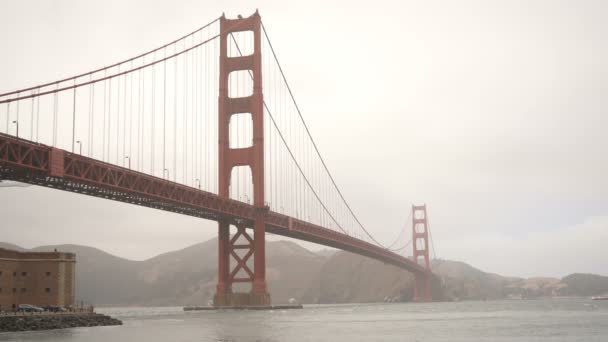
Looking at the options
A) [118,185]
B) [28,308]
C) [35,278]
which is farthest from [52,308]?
[118,185]

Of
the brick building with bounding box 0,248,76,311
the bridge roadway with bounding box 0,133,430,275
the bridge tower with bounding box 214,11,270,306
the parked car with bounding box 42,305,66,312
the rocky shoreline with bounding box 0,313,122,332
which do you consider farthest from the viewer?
the bridge tower with bounding box 214,11,270,306

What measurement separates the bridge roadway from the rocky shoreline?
7941mm

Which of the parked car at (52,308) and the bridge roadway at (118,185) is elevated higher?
the bridge roadway at (118,185)

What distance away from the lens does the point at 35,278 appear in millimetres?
51750

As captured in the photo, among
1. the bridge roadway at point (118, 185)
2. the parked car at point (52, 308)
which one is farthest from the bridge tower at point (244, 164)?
the parked car at point (52, 308)

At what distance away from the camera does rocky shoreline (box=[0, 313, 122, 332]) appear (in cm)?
4319

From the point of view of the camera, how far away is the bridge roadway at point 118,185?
149 ft

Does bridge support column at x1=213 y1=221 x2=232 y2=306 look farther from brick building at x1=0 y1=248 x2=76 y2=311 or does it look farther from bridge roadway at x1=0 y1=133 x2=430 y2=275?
brick building at x1=0 y1=248 x2=76 y2=311

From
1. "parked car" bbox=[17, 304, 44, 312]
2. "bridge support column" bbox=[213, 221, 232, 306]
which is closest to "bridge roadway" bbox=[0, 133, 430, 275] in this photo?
"bridge support column" bbox=[213, 221, 232, 306]

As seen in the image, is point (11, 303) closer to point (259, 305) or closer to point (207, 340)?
point (207, 340)

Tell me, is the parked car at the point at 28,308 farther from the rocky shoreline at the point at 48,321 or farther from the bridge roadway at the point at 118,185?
the bridge roadway at the point at 118,185

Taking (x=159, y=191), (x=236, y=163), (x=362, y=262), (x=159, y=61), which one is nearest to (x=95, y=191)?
(x=159, y=191)

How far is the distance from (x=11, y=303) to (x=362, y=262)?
138 m

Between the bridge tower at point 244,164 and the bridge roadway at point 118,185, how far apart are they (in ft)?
4.97
